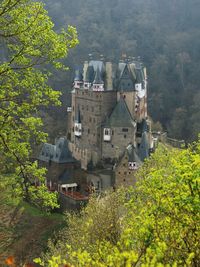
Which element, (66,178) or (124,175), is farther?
(66,178)

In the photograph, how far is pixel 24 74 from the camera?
14.2 m

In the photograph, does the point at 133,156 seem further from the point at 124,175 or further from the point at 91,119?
the point at 91,119

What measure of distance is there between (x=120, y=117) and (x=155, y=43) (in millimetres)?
53362

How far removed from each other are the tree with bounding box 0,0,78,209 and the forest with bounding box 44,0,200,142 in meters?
58.8

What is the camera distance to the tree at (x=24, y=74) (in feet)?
45.1

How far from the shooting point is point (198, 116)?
3012 inches

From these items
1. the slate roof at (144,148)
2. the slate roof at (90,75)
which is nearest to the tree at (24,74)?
the slate roof at (144,148)

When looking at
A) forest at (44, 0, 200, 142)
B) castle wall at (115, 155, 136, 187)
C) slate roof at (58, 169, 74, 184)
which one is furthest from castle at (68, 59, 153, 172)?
A: forest at (44, 0, 200, 142)

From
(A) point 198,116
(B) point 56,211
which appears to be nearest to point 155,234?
(B) point 56,211

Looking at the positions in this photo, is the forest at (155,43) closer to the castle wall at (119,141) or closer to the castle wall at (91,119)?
the castle wall at (91,119)

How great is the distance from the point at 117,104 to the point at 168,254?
38.9 metres

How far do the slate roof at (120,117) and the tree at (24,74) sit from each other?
3391 centimetres

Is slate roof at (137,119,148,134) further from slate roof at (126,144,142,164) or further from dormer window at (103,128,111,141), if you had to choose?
slate roof at (126,144,142,164)

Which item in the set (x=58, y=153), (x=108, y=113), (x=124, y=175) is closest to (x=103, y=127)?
(x=108, y=113)
